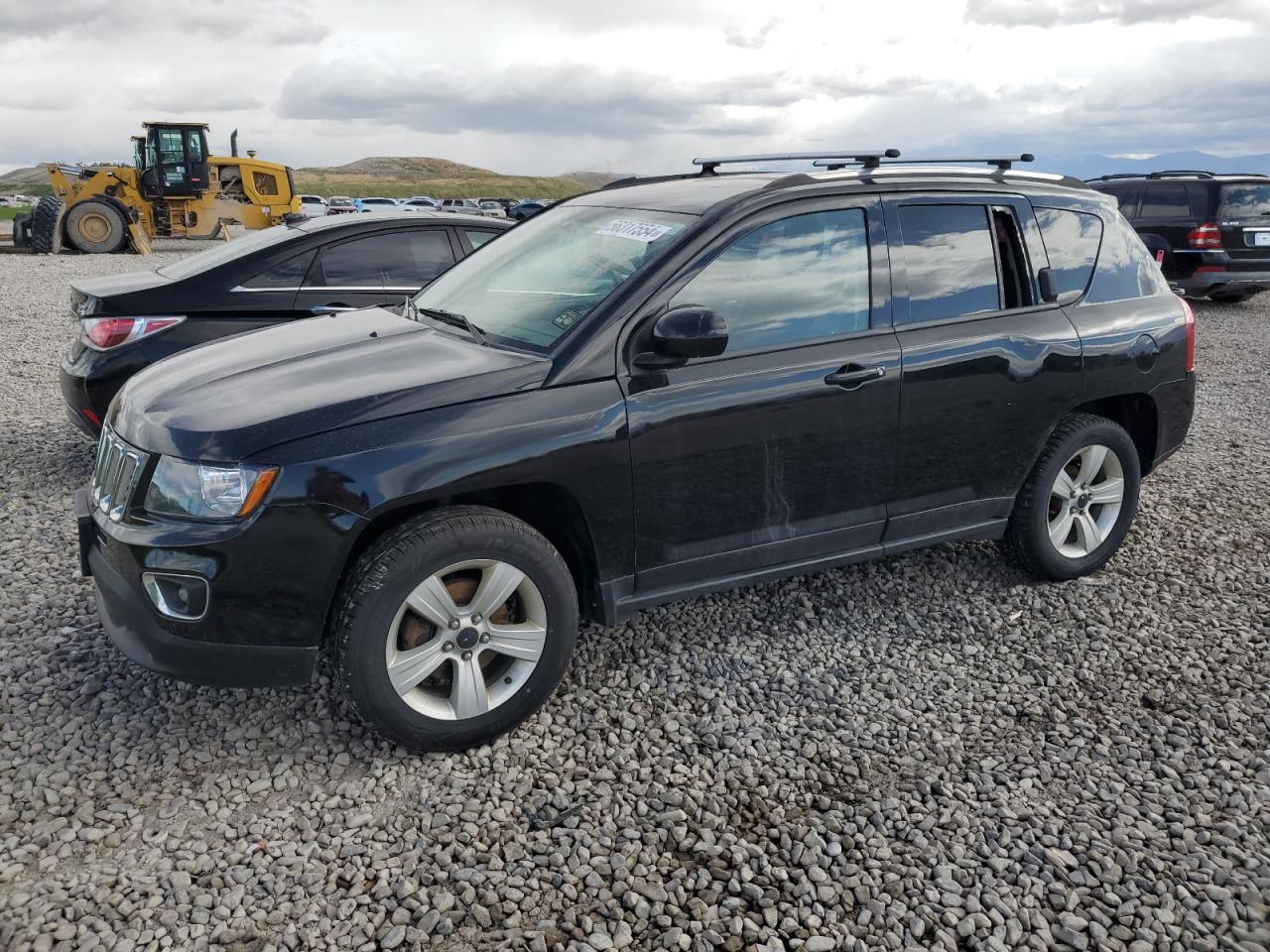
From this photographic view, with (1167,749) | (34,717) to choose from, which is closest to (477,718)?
(34,717)

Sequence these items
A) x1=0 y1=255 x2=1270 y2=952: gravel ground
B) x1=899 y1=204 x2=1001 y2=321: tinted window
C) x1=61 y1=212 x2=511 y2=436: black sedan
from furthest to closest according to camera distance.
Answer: x1=61 y1=212 x2=511 y2=436: black sedan
x1=899 y1=204 x2=1001 y2=321: tinted window
x1=0 y1=255 x2=1270 y2=952: gravel ground

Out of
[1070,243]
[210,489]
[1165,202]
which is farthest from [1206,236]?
[210,489]

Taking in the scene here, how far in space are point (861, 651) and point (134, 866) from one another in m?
2.72

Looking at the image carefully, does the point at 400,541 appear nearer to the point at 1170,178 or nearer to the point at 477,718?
the point at 477,718

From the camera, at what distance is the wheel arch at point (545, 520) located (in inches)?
128

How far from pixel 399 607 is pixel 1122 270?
378 centimetres

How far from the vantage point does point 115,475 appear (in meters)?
3.37

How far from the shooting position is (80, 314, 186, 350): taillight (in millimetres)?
5590

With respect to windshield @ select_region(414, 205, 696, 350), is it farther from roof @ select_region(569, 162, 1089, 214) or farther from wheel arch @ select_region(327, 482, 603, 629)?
wheel arch @ select_region(327, 482, 603, 629)

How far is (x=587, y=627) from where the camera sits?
14.0ft

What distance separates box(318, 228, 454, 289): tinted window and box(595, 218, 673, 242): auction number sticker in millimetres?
2275

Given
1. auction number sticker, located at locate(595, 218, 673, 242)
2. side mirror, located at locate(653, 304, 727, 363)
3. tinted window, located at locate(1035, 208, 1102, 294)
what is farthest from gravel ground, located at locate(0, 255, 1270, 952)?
auction number sticker, located at locate(595, 218, 673, 242)

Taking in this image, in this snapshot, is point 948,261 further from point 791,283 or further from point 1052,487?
point 1052,487

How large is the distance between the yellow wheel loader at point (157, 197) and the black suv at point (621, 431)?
2183 centimetres
